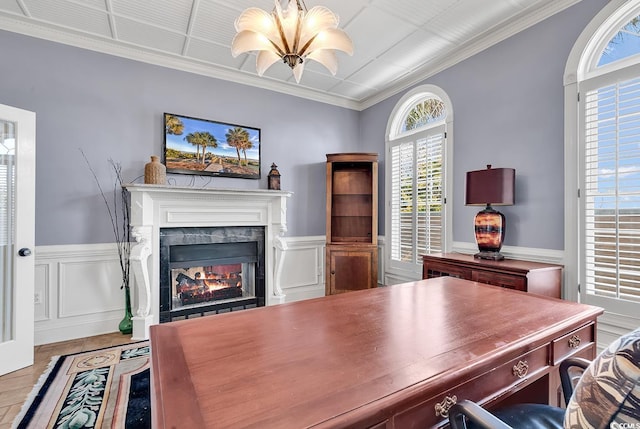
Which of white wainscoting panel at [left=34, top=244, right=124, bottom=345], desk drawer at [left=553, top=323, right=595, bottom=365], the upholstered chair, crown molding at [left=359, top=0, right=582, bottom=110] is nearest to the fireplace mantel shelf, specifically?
white wainscoting panel at [left=34, top=244, right=124, bottom=345]

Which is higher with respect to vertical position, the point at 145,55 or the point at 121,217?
the point at 145,55

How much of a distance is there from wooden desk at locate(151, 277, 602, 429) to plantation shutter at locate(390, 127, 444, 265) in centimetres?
206

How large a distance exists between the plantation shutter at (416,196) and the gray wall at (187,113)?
9.8 inches

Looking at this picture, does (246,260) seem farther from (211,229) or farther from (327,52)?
(327,52)

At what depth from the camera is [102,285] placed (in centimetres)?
301

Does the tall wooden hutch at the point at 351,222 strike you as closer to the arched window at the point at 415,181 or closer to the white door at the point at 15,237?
the arched window at the point at 415,181

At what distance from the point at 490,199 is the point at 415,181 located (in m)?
1.21

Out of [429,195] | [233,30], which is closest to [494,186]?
[429,195]

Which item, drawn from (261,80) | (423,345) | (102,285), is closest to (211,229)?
(102,285)

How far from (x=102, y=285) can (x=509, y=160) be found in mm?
4044

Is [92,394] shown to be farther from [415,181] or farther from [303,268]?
[415,181]

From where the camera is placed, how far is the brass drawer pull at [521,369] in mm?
980

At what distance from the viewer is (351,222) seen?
14.0 ft

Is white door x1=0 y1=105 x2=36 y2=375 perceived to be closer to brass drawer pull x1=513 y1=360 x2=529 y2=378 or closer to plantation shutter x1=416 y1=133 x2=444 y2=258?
brass drawer pull x1=513 y1=360 x2=529 y2=378
